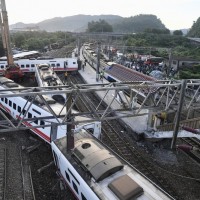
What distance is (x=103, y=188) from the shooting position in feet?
33.1

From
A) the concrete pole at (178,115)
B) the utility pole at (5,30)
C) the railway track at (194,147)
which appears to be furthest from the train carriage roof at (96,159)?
the utility pole at (5,30)

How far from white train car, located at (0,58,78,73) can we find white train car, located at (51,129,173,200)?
2936 centimetres

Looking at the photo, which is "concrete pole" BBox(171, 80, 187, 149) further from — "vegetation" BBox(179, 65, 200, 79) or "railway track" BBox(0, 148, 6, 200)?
"vegetation" BBox(179, 65, 200, 79)

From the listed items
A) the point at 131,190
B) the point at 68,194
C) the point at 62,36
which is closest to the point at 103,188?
the point at 131,190

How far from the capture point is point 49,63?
41562mm

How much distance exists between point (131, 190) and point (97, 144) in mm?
3831

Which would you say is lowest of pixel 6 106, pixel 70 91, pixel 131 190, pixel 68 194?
pixel 68 194

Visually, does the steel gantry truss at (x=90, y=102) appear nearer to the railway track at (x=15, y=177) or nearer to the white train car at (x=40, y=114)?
the white train car at (x=40, y=114)

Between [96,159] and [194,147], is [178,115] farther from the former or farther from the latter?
[96,159]

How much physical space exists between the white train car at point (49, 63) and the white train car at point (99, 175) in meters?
29.4

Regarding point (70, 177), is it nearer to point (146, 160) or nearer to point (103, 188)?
point (103, 188)

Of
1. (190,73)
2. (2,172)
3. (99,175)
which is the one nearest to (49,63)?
(190,73)

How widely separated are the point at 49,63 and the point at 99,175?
33.8m

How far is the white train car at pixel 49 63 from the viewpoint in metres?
40.6
